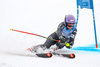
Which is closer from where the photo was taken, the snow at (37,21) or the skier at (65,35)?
the skier at (65,35)

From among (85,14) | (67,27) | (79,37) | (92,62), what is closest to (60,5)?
(85,14)

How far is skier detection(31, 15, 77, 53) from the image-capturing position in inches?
135

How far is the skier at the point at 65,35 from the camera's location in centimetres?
344

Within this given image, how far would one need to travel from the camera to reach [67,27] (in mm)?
3525

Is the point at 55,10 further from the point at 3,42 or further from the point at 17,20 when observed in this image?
the point at 3,42

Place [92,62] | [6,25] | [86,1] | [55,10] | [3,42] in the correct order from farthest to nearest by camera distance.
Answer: [55,10] < [6,25] < [3,42] < [86,1] < [92,62]

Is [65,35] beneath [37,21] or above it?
beneath

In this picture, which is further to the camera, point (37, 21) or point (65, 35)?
point (37, 21)

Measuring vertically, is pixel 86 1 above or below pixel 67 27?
above

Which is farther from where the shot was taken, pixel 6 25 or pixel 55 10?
pixel 55 10

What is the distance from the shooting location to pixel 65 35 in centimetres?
362

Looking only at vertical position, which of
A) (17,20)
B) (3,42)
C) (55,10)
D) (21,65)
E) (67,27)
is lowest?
(21,65)

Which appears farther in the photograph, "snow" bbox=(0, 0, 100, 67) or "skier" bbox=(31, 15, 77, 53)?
"snow" bbox=(0, 0, 100, 67)

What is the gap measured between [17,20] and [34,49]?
305 centimetres
